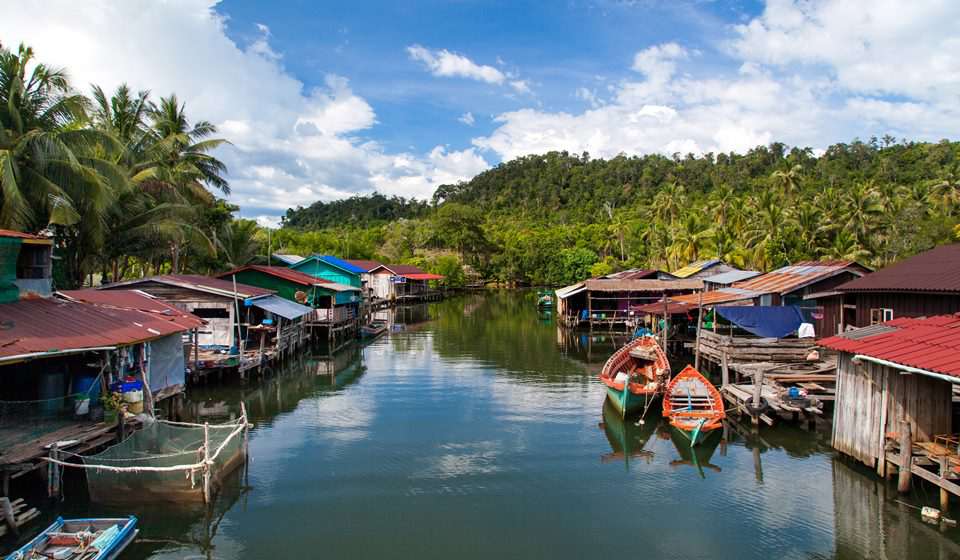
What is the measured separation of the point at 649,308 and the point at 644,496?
2042cm

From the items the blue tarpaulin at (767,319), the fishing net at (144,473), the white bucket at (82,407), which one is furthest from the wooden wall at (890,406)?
the white bucket at (82,407)

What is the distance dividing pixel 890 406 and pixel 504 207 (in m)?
99.5

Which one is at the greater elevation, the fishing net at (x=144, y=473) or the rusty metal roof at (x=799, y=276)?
the rusty metal roof at (x=799, y=276)

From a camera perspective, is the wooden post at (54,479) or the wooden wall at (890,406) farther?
the wooden wall at (890,406)

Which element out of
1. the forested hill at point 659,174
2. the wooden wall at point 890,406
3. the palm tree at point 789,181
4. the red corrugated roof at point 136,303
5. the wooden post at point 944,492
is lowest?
the wooden post at point 944,492

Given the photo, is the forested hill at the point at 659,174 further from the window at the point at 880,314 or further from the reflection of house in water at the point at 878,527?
the reflection of house in water at the point at 878,527

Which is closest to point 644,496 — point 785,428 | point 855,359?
point 855,359

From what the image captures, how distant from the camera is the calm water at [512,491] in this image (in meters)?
10.7

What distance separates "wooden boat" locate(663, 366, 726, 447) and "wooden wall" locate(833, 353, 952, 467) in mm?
3573

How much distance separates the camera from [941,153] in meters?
67.2

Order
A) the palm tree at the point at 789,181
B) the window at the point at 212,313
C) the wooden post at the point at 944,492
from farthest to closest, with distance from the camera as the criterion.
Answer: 1. the palm tree at the point at 789,181
2. the window at the point at 212,313
3. the wooden post at the point at 944,492

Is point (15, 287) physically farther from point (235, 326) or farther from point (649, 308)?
point (649, 308)

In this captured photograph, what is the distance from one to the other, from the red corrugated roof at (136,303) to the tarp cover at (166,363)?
602mm

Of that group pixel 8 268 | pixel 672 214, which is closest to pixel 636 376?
pixel 8 268
